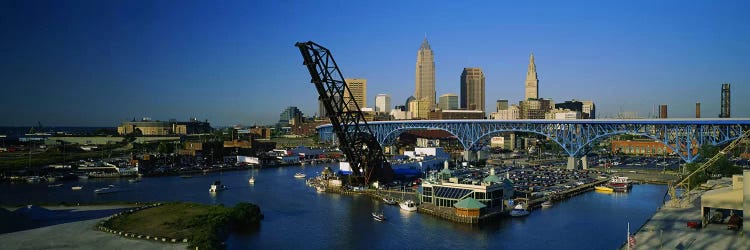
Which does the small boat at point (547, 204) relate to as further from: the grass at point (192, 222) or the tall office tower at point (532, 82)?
the tall office tower at point (532, 82)

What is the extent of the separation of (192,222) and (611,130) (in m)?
32.6

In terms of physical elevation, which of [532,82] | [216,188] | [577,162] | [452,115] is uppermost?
[532,82]

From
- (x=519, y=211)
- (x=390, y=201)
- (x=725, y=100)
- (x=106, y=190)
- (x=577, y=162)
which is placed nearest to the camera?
(x=519, y=211)

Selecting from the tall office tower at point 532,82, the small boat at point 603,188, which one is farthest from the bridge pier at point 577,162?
the tall office tower at point 532,82

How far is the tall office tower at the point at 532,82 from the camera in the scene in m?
154

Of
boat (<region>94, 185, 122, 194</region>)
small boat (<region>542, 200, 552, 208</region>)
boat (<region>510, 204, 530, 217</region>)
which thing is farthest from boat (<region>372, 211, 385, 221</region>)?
boat (<region>94, 185, 122, 194</region>)

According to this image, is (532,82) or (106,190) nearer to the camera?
(106,190)

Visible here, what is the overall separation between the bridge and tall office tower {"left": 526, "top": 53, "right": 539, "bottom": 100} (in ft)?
311

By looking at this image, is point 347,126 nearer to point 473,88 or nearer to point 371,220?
point 371,220

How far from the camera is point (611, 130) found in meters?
41.3

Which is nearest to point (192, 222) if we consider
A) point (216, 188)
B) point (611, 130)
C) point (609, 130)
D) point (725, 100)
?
point (216, 188)

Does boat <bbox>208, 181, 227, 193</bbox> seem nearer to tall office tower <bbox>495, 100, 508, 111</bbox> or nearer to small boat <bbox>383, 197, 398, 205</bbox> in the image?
small boat <bbox>383, 197, 398, 205</bbox>

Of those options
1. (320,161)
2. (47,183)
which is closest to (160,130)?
(320,161)

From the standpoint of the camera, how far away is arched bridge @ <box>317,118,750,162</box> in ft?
112
